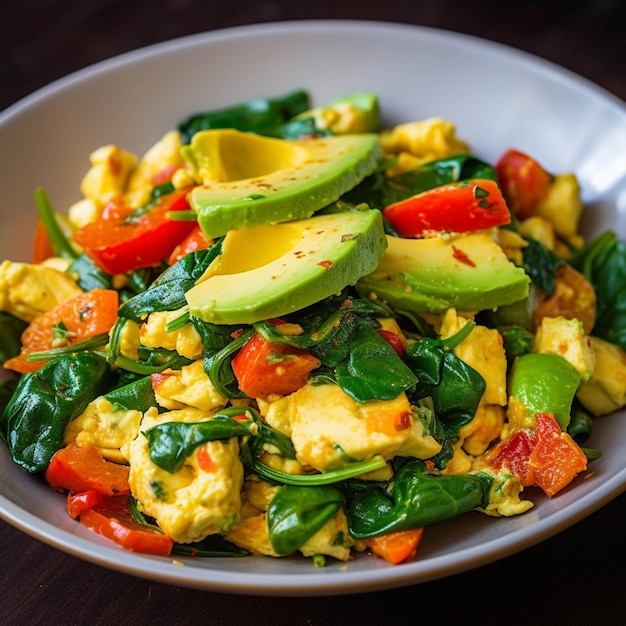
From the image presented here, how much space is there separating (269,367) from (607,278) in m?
1.89

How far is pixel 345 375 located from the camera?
107 inches

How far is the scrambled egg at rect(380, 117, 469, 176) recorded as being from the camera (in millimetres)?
3859

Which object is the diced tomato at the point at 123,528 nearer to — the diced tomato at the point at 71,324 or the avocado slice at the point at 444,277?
the diced tomato at the point at 71,324

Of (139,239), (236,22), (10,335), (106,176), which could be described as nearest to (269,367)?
(139,239)

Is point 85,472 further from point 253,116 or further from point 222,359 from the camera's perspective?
point 253,116

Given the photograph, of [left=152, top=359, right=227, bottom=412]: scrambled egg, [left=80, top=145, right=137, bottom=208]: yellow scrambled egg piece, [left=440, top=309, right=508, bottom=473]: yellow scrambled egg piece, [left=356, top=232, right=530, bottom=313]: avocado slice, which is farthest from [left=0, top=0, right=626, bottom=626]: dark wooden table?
[left=80, top=145, right=137, bottom=208]: yellow scrambled egg piece

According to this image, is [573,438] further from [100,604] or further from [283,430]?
[100,604]

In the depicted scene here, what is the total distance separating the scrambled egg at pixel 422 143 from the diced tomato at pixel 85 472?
1.91 m

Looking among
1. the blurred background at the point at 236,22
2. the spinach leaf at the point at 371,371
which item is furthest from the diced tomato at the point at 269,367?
the blurred background at the point at 236,22

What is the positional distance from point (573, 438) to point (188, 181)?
1.96m

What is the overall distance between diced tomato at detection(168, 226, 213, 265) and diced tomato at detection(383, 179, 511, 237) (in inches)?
31.1

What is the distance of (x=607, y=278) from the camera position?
12.3 ft

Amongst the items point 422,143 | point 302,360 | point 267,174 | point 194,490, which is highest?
point 422,143

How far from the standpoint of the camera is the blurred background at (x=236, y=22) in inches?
209
